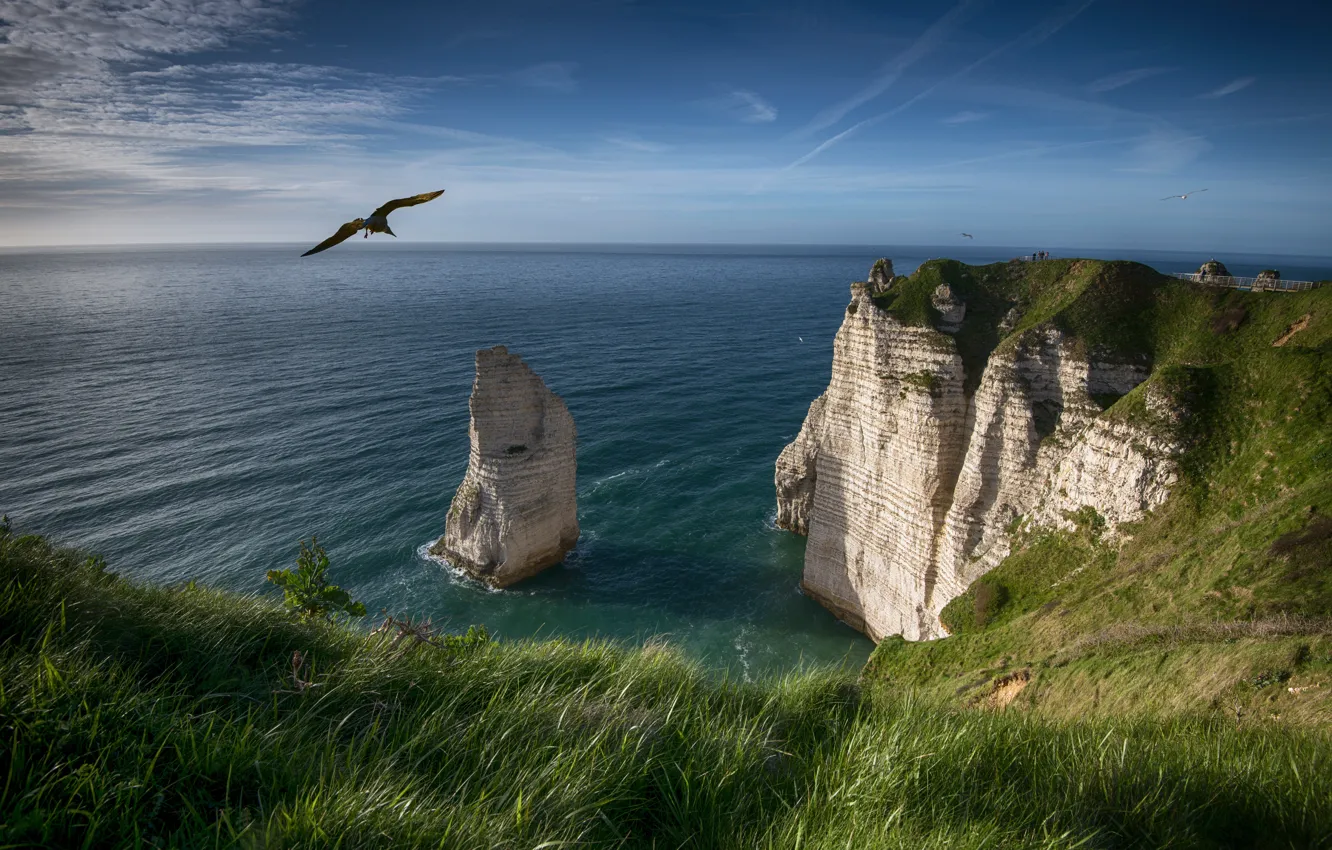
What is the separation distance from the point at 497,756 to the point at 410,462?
41.9 m

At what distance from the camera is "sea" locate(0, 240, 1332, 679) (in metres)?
32.0

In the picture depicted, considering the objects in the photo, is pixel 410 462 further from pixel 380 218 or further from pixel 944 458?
pixel 380 218

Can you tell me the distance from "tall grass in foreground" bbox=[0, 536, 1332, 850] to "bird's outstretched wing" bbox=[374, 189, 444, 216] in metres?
4.80

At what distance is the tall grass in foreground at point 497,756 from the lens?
4766 mm

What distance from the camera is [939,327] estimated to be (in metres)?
27.9

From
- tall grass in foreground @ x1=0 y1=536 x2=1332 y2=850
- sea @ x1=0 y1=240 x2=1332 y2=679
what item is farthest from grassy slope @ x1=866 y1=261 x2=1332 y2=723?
tall grass in foreground @ x1=0 y1=536 x2=1332 y2=850

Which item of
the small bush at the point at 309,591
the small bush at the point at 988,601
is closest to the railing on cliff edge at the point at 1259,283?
the small bush at the point at 988,601

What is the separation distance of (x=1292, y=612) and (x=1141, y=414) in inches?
308

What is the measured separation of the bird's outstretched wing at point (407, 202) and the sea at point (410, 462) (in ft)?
26.4

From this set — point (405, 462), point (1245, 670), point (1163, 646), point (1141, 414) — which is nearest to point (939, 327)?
point (1141, 414)

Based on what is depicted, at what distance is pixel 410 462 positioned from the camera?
4472cm

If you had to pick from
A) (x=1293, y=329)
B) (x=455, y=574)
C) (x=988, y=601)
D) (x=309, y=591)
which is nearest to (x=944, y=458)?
(x=988, y=601)

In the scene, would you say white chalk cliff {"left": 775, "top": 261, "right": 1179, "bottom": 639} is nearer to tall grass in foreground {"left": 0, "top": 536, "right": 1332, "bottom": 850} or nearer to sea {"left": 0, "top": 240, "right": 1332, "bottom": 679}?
sea {"left": 0, "top": 240, "right": 1332, "bottom": 679}

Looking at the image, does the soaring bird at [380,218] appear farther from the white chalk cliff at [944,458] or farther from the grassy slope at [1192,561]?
the white chalk cliff at [944,458]
